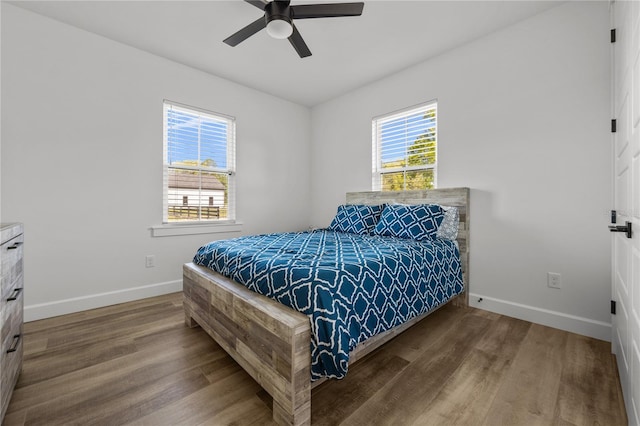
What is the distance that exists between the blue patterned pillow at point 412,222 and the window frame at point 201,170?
1956mm

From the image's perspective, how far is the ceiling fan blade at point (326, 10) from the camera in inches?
73.3

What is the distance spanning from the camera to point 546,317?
229 centimetres

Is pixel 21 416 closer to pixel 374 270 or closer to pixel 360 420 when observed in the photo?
pixel 360 420

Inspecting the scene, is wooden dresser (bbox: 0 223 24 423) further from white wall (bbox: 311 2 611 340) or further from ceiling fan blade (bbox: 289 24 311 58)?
white wall (bbox: 311 2 611 340)

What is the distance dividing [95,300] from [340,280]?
2.63m

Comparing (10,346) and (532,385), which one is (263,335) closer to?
(10,346)

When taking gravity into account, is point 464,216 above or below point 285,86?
below

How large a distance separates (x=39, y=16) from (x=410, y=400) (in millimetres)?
4037

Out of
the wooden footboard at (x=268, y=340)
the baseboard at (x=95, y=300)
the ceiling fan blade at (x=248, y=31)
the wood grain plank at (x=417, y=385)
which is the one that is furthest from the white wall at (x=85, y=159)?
the wood grain plank at (x=417, y=385)

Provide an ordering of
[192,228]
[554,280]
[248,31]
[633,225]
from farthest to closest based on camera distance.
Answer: [192,228] → [554,280] → [248,31] → [633,225]

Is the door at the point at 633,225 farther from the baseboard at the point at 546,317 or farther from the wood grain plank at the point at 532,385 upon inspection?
the baseboard at the point at 546,317

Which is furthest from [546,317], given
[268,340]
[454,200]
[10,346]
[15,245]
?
[15,245]

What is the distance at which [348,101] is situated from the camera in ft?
12.9

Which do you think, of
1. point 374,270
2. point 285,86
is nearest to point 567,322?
point 374,270
